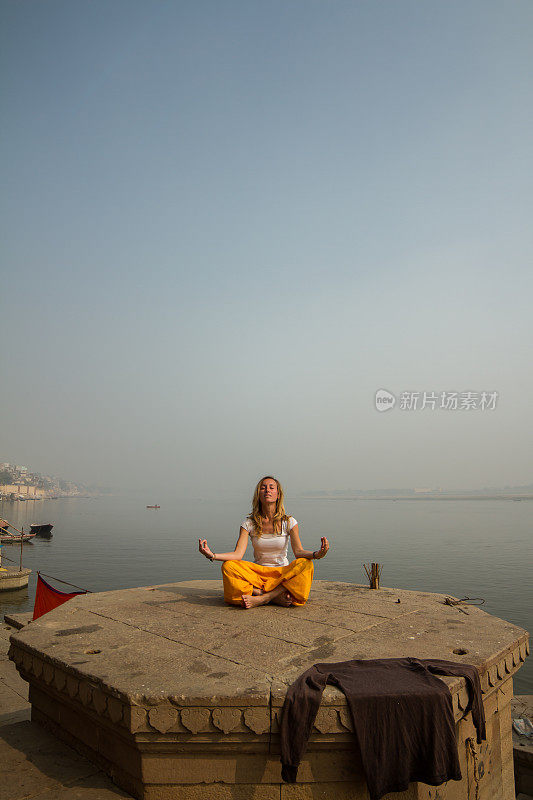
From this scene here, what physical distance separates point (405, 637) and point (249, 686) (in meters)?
2.00

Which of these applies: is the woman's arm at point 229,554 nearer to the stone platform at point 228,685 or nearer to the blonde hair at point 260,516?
the blonde hair at point 260,516

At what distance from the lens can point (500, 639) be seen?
15.7ft

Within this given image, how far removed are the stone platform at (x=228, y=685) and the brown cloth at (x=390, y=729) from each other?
94 mm

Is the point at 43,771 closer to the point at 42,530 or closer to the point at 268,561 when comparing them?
the point at 268,561

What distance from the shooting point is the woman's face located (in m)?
6.62

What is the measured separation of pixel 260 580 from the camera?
20.3 ft

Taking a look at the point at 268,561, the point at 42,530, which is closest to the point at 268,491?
the point at 268,561

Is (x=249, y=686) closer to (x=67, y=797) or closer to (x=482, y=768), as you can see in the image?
(x=67, y=797)

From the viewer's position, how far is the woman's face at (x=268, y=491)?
662 centimetres

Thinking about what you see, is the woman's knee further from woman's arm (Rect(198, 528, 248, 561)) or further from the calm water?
the calm water

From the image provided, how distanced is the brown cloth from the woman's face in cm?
310

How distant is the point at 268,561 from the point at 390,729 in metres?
3.36

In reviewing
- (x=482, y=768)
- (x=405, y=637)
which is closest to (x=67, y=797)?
(x=405, y=637)

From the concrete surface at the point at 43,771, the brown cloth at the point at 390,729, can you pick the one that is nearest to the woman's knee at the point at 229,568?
the concrete surface at the point at 43,771
